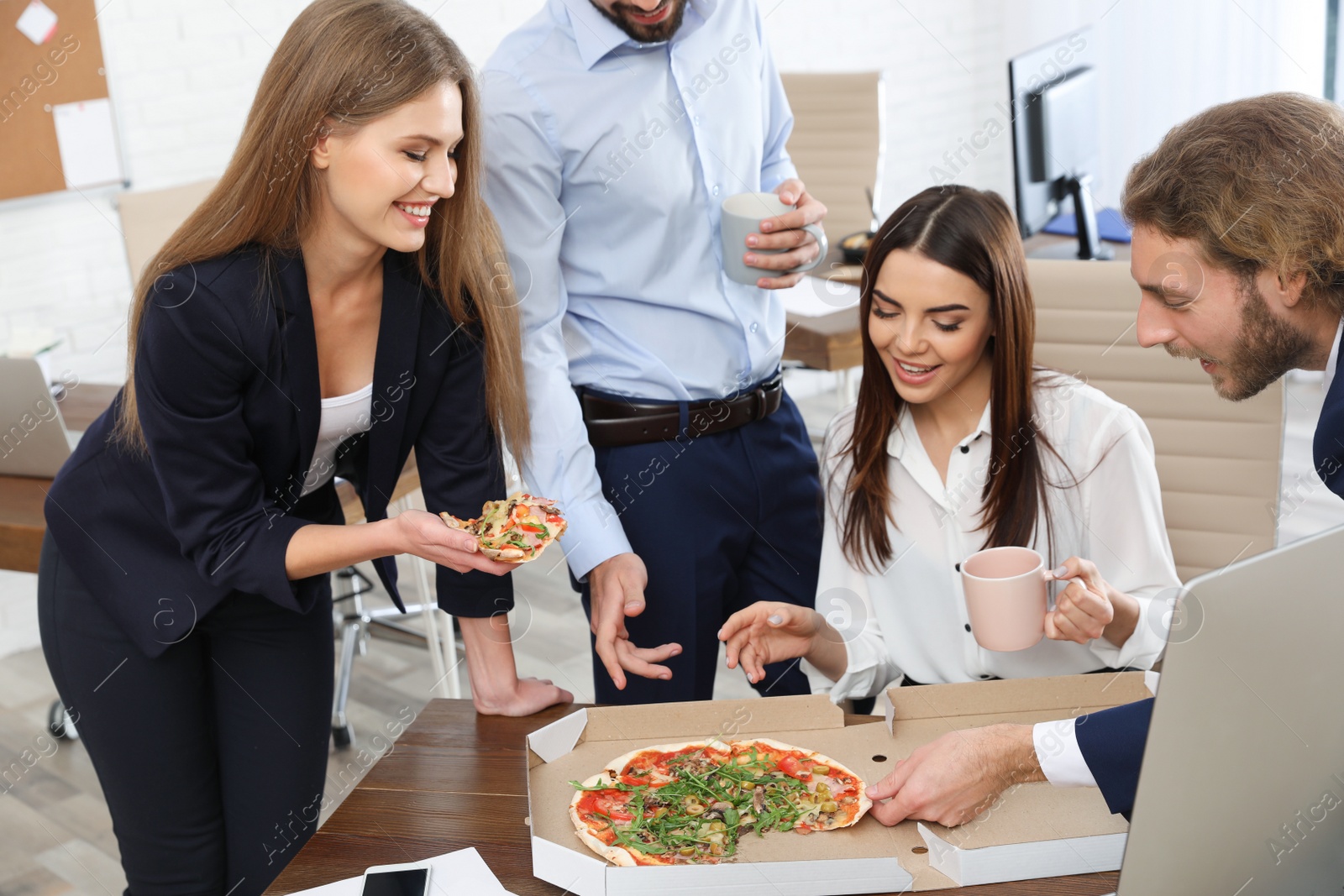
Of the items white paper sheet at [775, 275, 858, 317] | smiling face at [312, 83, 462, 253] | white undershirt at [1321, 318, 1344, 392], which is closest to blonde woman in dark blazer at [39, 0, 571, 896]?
smiling face at [312, 83, 462, 253]

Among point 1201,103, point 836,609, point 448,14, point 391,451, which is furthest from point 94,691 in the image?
point 1201,103

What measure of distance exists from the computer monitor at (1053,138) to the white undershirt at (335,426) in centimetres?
193

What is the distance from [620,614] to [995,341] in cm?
66

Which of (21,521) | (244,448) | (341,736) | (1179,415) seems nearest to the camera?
(244,448)

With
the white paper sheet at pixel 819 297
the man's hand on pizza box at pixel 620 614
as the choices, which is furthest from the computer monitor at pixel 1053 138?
the man's hand on pizza box at pixel 620 614

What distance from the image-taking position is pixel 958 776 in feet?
3.81

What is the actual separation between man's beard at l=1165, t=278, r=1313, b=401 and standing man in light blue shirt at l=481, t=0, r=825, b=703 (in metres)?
0.65

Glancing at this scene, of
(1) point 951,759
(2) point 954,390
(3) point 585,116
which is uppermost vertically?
(3) point 585,116

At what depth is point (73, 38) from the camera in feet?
11.3

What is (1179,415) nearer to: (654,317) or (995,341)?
(995,341)

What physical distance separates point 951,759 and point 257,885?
960 mm

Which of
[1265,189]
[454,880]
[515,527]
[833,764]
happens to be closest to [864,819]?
[833,764]

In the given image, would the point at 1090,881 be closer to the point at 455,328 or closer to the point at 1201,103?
the point at 455,328

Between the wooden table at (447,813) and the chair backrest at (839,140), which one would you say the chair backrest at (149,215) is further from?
the wooden table at (447,813)
